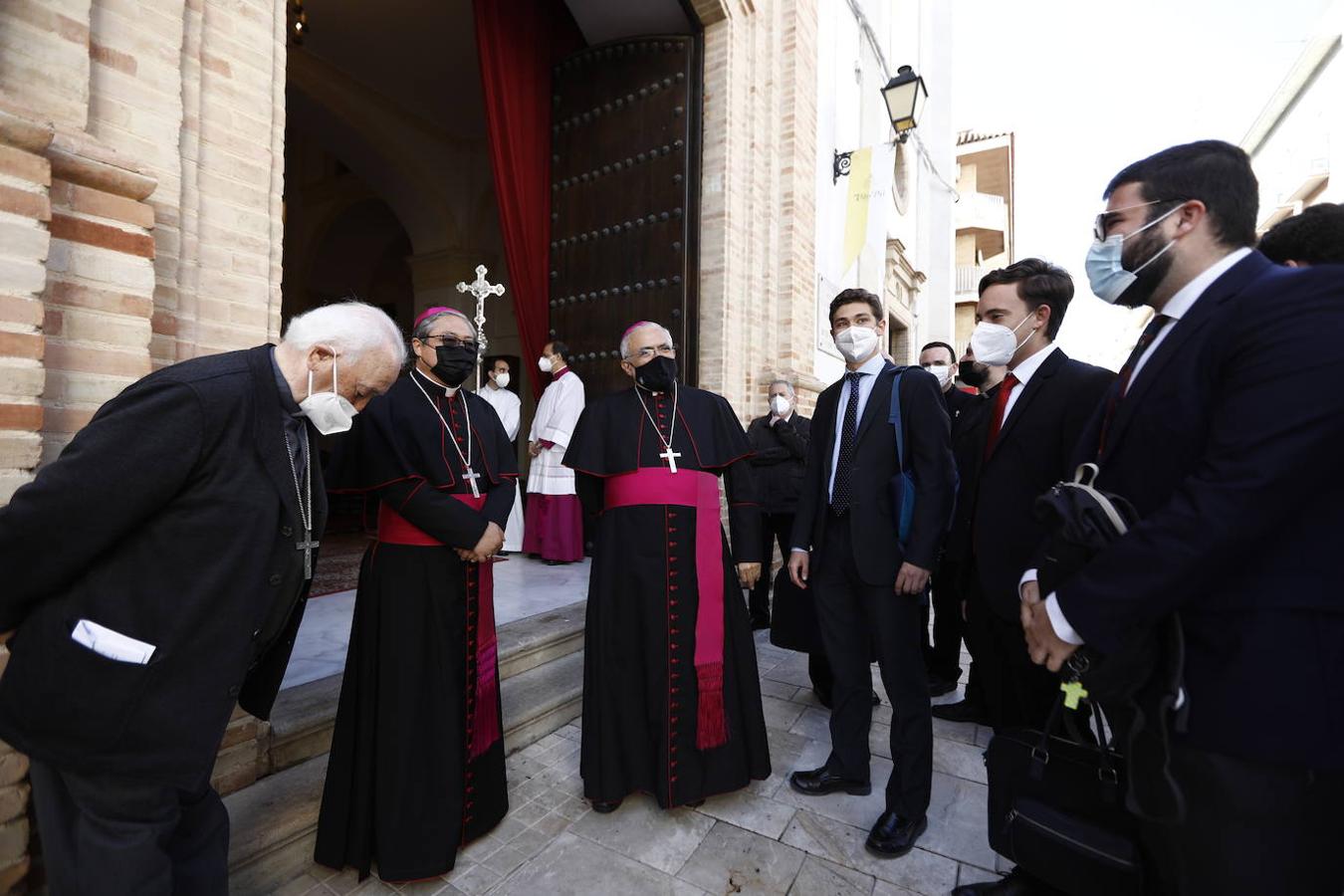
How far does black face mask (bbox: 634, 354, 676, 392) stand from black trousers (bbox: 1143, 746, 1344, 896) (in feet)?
6.88

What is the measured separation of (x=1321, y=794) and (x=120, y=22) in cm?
334

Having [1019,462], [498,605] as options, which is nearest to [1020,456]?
[1019,462]

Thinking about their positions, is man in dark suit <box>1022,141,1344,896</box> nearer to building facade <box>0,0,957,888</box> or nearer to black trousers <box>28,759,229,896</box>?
black trousers <box>28,759,229,896</box>

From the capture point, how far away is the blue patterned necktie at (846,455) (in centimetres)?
259

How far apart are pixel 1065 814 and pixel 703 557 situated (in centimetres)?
146

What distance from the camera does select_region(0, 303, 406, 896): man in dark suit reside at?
1205 millimetres

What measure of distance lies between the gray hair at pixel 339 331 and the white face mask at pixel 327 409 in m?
0.05

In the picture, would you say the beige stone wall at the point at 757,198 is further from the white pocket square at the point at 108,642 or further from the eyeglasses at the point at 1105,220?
the white pocket square at the point at 108,642

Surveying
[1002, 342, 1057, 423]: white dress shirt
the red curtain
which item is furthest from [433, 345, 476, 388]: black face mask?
the red curtain

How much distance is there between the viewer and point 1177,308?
4.72 ft

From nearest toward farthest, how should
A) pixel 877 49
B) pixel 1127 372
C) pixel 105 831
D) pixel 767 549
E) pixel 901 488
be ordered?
1. pixel 105 831
2. pixel 1127 372
3. pixel 901 488
4. pixel 767 549
5. pixel 877 49

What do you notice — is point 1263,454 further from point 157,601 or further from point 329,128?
point 329,128

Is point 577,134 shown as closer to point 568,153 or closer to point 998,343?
point 568,153

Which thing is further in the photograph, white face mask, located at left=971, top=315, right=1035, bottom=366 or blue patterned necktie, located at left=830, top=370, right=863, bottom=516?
blue patterned necktie, located at left=830, top=370, right=863, bottom=516
